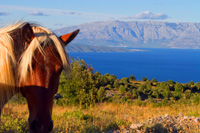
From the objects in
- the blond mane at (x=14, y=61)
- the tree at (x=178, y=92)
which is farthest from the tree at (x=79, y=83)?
the tree at (x=178, y=92)

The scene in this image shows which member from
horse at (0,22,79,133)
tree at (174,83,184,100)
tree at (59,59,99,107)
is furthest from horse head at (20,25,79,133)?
tree at (174,83,184,100)

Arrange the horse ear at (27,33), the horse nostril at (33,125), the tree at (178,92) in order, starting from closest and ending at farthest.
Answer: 1. the horse nostril at (33,125)
2. the horse ear at (27,33)
3. the tree at (178,92)

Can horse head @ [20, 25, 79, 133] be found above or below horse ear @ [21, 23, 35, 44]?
below

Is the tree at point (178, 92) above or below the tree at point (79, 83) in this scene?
below

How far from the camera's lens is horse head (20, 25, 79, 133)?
2119mm

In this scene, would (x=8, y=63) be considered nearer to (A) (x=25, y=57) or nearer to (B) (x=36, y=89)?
(A) (x=25, y=57)

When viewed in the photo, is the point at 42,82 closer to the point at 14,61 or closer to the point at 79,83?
the point at 14,61

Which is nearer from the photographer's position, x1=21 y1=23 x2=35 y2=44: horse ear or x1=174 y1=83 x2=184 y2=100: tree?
x1=21 y1=23 x2=35 y2=44: horse ear

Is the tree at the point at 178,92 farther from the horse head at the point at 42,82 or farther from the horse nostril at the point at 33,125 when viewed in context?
the horse nostril at the point at 33,125

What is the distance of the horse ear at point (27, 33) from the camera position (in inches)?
86.8

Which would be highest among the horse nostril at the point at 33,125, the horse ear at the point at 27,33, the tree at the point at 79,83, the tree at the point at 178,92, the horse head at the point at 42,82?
the horse ear at the point at 27,33

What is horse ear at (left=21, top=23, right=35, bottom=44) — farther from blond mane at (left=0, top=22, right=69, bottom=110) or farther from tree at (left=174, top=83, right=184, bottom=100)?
tree at (left=174, top=83, right=184, bottom=100)

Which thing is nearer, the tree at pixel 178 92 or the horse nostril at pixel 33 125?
the horse nostril at pixel 33 125

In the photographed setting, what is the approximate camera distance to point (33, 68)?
2203 mm
